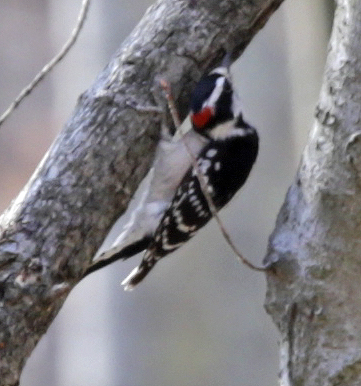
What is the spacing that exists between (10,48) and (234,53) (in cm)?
294

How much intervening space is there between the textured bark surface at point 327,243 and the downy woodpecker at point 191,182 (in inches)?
24.5

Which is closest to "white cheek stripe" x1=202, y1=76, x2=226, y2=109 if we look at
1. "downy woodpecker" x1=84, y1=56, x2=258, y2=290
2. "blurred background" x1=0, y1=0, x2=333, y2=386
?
"downy woodpecker" x1=84, y1=56, x2=258, y2=290

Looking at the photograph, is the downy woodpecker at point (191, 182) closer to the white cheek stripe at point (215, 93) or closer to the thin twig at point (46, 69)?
the white cheek stripe at point (215, 93)

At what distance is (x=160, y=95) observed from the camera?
304 centimetres

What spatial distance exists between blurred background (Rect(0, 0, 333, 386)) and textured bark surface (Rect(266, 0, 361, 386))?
8.96ft

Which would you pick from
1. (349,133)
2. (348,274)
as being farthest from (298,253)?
(349,133)

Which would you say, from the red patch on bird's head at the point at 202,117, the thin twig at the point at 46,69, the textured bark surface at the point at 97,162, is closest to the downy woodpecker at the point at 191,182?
the red patch on bird's head at the point at 202,117

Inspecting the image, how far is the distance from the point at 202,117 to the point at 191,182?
0.66 ft

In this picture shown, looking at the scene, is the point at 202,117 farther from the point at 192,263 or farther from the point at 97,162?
the point at 192,263

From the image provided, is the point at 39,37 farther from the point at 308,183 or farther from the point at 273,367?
the point at 308,183

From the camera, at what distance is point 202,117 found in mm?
3260

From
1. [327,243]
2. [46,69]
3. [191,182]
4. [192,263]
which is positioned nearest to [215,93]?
[191,182]

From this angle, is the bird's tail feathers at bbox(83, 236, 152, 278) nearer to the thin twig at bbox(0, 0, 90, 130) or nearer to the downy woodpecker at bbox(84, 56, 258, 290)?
the downy woodpecker at bbox(84, 56, 258, 290)

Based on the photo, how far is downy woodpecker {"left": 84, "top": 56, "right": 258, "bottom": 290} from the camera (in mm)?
3314
